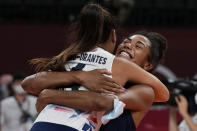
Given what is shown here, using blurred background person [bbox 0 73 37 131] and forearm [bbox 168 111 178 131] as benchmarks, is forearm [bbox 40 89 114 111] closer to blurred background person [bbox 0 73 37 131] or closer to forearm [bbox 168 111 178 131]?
forearm [bbox 168 111 178 131]

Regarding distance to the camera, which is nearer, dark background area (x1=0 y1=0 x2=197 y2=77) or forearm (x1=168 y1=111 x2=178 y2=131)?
forearm (x1=168 y1=111 x2=178 y2=131)

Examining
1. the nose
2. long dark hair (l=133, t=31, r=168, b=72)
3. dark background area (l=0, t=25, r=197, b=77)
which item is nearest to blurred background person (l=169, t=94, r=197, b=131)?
long dark hair (l=133, t=31, r=168, b=72)

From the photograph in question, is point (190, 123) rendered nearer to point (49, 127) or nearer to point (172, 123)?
point (172, 123)

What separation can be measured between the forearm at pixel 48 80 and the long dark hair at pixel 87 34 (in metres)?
0.04

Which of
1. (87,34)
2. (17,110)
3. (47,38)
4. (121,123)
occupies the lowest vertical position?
(17,110)

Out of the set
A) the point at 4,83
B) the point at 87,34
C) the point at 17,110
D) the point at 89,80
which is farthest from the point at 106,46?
the point at 4,83

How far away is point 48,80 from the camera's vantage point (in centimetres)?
291

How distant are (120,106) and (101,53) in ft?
1.08

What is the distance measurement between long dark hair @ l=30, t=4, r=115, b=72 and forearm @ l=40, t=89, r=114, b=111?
0.18 meters

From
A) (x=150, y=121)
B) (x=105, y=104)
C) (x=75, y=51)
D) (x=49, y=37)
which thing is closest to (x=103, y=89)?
(x=105, y=104)

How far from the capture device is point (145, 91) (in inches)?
114

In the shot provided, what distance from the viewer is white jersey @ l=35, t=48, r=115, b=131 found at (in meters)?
2.77

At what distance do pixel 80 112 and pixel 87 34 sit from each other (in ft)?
1.49

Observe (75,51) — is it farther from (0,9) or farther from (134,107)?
(0,9)
